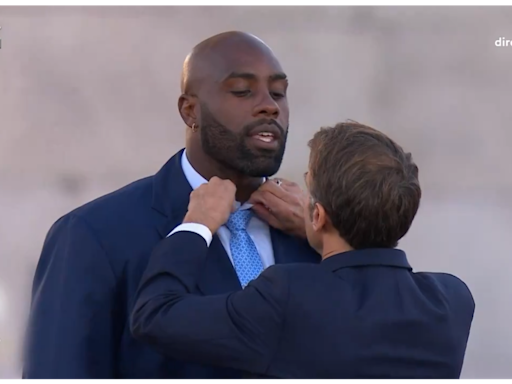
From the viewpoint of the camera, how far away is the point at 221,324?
152cm

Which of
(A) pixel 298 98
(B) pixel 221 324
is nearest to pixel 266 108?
(B) pixel 221 324

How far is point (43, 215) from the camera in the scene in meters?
5.50

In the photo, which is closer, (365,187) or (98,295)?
(365,187)

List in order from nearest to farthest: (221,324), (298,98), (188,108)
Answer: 1. (221,324)
2. (188,108)
3. (298,98)

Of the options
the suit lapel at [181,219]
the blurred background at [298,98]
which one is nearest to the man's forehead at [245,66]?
the suit lapel at [181,219]

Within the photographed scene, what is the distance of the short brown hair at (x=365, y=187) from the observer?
1.59 metres

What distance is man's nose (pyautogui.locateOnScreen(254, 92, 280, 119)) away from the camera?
186cm

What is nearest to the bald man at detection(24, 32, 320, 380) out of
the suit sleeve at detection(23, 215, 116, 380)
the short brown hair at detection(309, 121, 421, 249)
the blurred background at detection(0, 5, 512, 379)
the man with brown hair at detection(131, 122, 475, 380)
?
the suit sleeve at detection(23, 215, 116, 380)

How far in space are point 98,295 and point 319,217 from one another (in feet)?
1.45

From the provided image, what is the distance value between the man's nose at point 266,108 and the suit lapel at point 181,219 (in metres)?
0.21

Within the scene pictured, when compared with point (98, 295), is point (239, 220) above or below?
above

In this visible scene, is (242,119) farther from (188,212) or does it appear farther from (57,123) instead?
(57,123)

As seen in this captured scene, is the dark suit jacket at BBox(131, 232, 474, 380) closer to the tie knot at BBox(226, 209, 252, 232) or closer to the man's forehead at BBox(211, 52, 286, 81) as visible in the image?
the tie knot at BBox(226, 209, 252, 232)

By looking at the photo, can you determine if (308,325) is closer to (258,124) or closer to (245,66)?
(258,124)
